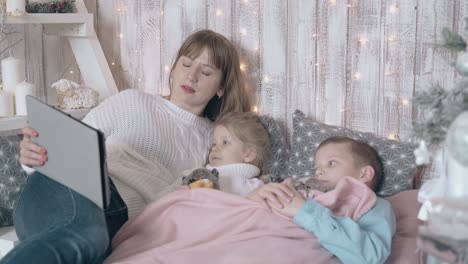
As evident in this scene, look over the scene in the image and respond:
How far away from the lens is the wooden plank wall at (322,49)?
189cm

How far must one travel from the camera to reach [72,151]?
155cm

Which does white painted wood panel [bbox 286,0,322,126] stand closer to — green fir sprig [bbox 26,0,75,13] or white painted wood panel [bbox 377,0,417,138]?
white painted wood panel [bbox 377,0,417,138]

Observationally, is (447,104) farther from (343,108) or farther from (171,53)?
(171,53)

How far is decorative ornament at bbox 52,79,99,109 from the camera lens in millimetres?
2430

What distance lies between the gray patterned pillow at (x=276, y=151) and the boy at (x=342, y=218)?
35 centimetres

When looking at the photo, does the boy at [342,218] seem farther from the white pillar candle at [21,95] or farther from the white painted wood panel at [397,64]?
the white pillar candle at [21,95]

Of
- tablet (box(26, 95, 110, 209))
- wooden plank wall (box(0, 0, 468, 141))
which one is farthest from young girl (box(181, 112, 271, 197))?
tablet (box(26, 95, 110, 209))

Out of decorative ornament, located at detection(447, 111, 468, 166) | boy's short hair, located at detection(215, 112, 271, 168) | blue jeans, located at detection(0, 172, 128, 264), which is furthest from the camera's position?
boy's short hair, located at detection(215, 112, 271, 168)

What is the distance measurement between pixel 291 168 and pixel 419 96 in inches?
41.8

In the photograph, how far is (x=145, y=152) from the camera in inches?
82.4

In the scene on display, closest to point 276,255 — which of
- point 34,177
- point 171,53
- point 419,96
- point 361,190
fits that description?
point 361,190

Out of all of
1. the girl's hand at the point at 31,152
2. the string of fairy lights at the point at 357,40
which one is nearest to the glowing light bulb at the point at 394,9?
the string of fairy lights at the point at 357,40

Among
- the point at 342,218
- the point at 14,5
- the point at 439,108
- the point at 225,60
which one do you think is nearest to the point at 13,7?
the point at 14,5

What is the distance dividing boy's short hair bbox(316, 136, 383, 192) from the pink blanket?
0.22 metres
